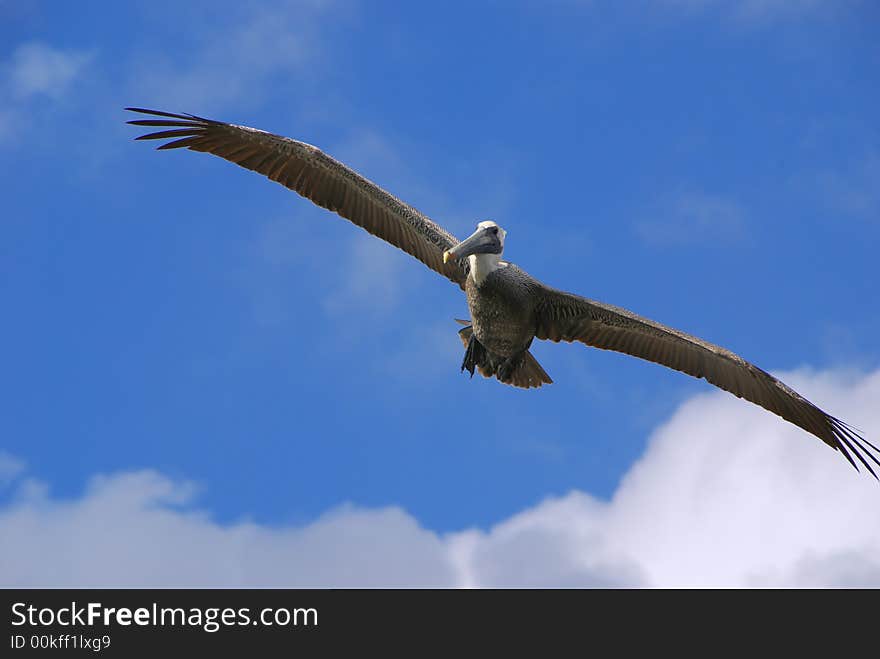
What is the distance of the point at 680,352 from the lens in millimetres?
13508

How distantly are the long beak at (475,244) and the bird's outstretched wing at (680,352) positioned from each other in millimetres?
1182

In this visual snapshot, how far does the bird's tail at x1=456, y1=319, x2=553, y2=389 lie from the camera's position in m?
12.6

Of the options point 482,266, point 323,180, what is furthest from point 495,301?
point 323,180

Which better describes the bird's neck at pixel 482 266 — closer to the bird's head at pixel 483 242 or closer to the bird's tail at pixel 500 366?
the bird's head at pixel 483 242

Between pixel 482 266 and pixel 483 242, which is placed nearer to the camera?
pixel 483 242

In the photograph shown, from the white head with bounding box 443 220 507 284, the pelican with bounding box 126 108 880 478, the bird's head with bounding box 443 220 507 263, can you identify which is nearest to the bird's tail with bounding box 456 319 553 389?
the pelican with bounding box 126 108 880 478

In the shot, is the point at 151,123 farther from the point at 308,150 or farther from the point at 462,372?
the point at 462,372

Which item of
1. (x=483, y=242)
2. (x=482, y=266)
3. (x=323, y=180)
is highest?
(x=323, y=180)

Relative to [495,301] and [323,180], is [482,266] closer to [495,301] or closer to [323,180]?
[495,301]

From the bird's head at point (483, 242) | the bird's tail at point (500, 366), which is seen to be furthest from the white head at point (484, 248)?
the bird's tail at point (500, 366)

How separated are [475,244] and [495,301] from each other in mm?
743

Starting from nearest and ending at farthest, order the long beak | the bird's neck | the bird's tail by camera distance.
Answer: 1. the long beak
2. the bird's neck
3. the bird's tail

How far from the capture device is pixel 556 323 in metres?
12.9

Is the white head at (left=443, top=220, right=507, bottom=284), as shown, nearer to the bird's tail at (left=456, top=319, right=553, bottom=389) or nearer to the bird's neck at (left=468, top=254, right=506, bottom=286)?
the bird's neck at (left=468, top=254, right=506, bottom=286)
